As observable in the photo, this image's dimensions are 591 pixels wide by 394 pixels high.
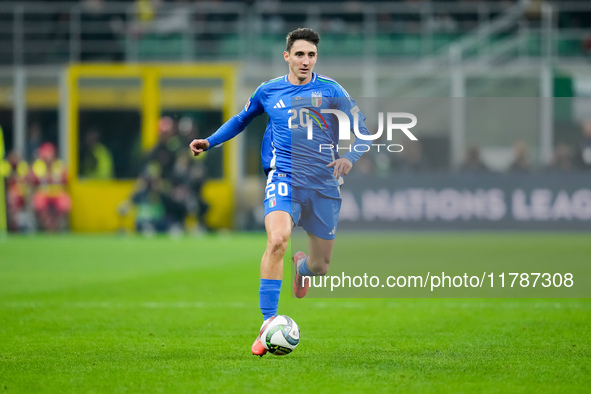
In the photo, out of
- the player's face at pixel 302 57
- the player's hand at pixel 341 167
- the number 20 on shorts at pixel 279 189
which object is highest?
the player's face at pixel 302 57

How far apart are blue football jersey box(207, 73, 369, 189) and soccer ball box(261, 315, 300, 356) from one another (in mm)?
1079

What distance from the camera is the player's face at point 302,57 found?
6.46m

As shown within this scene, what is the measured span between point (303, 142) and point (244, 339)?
1.45 m

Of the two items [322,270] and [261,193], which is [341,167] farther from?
[261,193]

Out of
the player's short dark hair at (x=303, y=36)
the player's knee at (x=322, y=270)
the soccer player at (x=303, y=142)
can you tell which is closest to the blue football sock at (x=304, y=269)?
the player's knee at (x=322, y=270)

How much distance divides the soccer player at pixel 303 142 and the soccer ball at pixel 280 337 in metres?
0.71

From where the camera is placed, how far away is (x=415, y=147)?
19.2 meters

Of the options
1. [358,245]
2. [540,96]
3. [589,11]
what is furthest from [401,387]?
[589,11]

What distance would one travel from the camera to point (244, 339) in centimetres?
693

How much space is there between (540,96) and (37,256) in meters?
11.3

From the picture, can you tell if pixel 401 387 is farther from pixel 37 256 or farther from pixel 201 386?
pixel 37 256

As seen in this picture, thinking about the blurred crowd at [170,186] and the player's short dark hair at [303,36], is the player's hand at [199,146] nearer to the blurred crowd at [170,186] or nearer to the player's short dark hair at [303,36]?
the player's short dark hair at [303,36]

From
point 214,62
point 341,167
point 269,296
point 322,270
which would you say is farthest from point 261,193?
point 269,296

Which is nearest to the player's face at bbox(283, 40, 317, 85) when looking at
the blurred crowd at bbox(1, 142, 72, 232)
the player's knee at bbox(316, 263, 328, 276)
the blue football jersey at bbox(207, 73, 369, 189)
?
the blue football jersey at bbox(207, 73, 369, 189)
